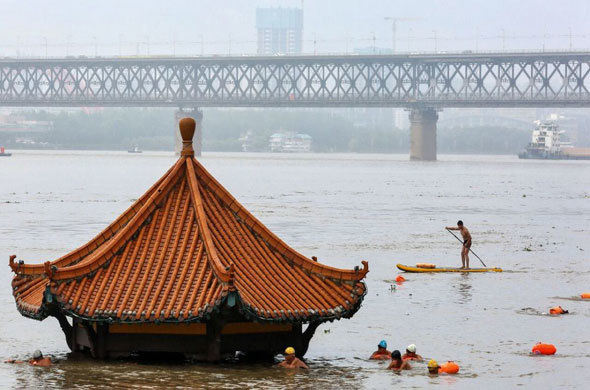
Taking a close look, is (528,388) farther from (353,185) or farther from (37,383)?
(353,185)

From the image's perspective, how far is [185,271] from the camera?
1941 cm

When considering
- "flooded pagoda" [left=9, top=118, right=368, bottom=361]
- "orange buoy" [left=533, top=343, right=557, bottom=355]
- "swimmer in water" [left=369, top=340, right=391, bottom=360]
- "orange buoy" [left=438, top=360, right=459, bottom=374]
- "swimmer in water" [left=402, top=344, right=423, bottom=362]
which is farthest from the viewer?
"orange buoy" [left=533, top=343, right=557, bottom=355]

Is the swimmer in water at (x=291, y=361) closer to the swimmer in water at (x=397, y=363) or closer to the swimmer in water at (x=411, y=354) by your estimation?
the swimmer in water at (x=397, y=363)

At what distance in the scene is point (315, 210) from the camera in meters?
73.2

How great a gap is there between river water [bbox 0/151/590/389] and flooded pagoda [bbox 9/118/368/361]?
550 millimetres

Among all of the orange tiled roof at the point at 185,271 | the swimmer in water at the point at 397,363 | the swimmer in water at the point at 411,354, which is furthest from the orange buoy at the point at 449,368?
the orange tiled roof at the point at 185,271

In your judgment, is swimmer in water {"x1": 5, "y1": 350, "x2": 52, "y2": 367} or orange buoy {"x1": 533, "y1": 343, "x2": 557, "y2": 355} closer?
swimmer in water {"x1": 5, "y1": 350, "x2": 52, "y2": 367}

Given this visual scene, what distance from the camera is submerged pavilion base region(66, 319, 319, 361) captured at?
65.1 ft

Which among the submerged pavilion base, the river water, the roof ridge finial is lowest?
the river water

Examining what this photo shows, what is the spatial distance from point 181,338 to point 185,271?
121 centimetres

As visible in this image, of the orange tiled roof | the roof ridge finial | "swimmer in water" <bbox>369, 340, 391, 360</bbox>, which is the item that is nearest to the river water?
"swimmer in water" <bbox>369, 340, 391, 360</bbox>

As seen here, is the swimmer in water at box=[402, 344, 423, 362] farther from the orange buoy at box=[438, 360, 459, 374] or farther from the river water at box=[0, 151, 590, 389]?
the orange buoy at box=[438, 360, 459, 374]

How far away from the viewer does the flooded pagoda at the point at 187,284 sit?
751 inches

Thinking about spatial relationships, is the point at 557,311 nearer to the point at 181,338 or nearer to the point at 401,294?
the point at 401,294
